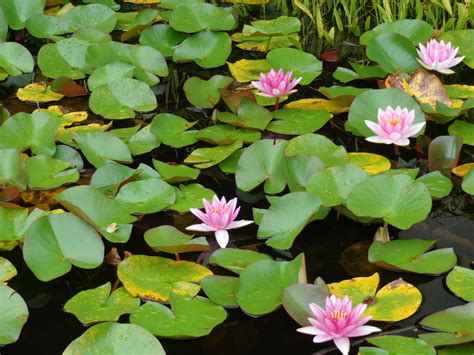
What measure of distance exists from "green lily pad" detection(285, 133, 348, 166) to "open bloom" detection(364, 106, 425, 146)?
0.10 m

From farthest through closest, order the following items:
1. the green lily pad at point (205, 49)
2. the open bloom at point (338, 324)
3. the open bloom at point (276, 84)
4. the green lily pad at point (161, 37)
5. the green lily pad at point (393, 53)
→ 1. the green lily pad at point (161, 37)
2. the green lily pad at point (205, 49)
3. the green lily pad at point (393, 53)
4. the open bloom at point (276, 84)
5. the open bloom at point (338, 324)

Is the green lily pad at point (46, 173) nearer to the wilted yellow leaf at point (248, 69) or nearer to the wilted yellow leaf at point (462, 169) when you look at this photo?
the wilted yellow leaf at point (248, 69)

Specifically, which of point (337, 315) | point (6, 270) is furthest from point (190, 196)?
point (337, 315)

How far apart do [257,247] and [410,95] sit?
873mm

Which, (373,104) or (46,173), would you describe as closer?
(46,173)

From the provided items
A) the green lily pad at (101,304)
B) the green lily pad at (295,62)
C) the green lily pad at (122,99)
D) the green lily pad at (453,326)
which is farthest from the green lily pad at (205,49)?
the green lily pad at (453,326)

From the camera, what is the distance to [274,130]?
8.32ft

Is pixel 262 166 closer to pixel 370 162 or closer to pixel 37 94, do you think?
pixel 370 162

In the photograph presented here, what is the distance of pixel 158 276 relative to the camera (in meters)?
1.87

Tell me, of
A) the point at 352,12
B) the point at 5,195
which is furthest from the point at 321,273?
the point at 352,12

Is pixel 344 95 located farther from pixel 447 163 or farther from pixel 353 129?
pixel 447 163

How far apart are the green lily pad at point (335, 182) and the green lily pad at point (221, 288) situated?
373mm

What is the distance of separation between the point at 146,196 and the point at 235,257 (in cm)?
39

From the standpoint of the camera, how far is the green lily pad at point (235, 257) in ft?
6.16
